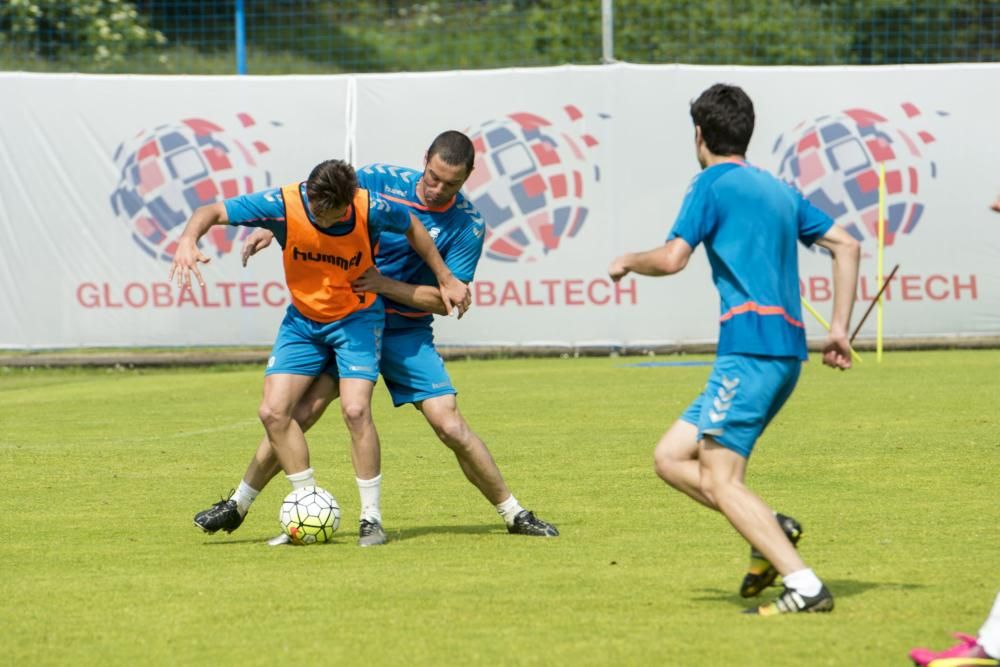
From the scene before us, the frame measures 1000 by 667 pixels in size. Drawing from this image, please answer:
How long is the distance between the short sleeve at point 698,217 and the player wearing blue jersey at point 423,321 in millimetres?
2273

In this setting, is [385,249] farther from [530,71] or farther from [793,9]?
[793,9]

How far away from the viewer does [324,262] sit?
8195 millimetres

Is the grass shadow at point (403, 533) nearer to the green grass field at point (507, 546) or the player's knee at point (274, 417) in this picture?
the green grass field at point (507, 546)

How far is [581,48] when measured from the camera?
113 feet

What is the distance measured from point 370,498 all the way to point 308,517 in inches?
12.2

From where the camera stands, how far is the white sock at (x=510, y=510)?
8375mm

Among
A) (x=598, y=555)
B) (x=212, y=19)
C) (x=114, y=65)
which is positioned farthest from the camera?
(x=114, y=65)

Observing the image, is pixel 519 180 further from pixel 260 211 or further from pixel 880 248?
pixel 260 211

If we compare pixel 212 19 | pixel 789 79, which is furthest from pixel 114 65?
pixel 789 79

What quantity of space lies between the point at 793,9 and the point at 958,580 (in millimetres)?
26074

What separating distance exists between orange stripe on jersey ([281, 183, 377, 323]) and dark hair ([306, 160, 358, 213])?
0.21 m

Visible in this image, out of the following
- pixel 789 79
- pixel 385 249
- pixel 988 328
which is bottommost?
pixel 988 328

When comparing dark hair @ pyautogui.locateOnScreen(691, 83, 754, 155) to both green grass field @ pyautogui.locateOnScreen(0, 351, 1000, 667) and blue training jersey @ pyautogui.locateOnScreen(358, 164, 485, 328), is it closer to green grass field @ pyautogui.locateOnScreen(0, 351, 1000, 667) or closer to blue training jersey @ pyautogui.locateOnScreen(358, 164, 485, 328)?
green grass field @ pyautogui.locateOnScreen(0, 351, 1000, 667)

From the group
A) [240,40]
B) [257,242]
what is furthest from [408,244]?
[240,40]
